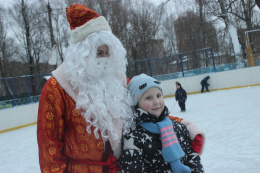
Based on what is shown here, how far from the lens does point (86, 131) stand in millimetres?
1344

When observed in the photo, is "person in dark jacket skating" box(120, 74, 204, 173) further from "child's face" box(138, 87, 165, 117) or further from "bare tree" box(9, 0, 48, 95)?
"bare tree" box(9, 0, 48, 95)

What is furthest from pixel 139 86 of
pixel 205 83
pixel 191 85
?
pixel 191 85

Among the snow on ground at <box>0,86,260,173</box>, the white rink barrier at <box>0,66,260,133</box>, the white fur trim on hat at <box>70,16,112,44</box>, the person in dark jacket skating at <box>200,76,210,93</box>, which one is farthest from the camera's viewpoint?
the person in dark jacket skating at <box>200,76,210,93</box>

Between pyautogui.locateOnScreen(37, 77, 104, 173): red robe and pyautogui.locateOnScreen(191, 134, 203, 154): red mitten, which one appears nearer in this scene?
pyautogui.locateOnScreen(37, 77, 104, 173): red robe

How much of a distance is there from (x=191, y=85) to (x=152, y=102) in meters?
14.2

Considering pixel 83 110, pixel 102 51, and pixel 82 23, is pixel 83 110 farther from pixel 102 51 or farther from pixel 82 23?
pixel 82 23

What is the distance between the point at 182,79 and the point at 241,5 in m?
9.49

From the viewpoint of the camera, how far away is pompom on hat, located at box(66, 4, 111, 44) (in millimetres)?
1459

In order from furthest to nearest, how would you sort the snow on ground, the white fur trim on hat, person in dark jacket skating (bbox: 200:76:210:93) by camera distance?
person in dark jacket skating (bbox: 200:76:210:93) → the snow on ground → the white fur trim on hat

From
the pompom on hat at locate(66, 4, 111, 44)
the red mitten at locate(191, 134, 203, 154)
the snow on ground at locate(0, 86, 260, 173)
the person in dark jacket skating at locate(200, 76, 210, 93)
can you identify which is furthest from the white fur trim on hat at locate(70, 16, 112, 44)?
the person in dark jacket skating at locate(200, 76, 210, 93)

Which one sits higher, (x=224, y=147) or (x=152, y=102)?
(x=152, y=102)

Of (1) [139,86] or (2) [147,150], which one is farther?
(1) [139,86]

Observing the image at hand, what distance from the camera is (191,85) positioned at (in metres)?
15.3

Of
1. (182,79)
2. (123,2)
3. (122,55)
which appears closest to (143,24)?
(123,2)
